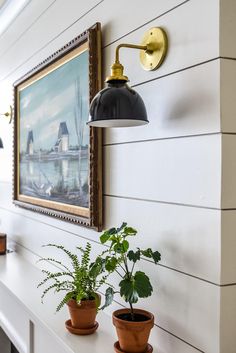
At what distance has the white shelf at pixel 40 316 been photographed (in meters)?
1.22

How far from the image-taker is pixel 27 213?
230 centimetres

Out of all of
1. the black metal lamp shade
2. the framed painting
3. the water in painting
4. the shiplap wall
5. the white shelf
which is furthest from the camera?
the water in painting

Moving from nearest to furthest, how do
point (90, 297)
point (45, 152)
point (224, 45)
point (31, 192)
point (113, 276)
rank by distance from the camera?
point (224, 45), point (90, 297), point (113, 276), point (45, 152), point (31, 192)

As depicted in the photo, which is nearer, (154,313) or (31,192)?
(154,313)

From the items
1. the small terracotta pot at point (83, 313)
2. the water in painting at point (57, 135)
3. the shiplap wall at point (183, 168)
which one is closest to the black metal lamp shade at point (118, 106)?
the shiplap wall at point (183, 168)

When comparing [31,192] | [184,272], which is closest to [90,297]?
[184,272]

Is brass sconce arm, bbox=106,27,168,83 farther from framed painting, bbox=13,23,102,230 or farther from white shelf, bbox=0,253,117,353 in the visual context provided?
white shelf, bbox=0,253,117,353

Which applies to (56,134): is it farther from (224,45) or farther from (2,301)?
(224,45)

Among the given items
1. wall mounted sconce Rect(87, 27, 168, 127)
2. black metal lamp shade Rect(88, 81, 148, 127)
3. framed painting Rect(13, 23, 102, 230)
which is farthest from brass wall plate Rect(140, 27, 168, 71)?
framed painting Rect(13, 23, 102, 230)

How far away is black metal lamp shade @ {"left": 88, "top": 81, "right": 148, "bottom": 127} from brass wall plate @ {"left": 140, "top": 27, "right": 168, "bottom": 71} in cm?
14

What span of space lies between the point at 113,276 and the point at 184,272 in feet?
1.34

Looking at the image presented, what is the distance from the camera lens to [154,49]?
1187 millimetres

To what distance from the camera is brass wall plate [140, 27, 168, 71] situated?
1.15 meters

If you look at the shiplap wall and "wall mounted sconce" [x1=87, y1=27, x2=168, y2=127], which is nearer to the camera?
the shiplap wall
